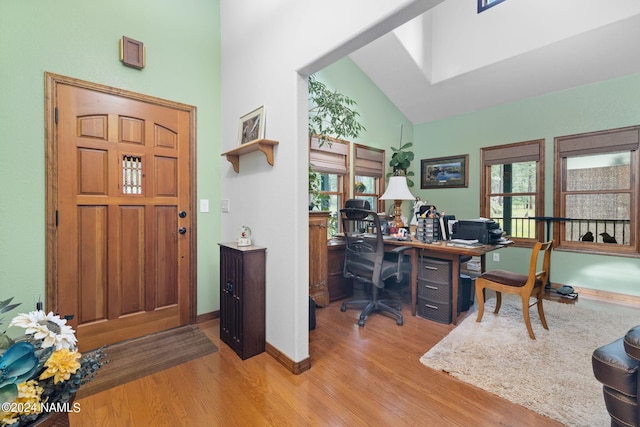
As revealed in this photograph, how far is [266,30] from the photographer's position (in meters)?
2.22

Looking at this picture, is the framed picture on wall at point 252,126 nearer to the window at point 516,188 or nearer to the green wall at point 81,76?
the green wall at point 81,76

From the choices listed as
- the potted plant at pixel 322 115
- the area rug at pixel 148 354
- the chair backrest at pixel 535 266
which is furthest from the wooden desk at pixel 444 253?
the area rug at pixel 148 354

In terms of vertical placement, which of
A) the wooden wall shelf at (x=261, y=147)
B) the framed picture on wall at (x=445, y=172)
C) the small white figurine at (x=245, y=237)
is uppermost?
the framed picture on wall at (x=445, y=172)

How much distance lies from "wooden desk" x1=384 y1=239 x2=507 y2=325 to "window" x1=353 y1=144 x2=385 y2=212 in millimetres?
1552

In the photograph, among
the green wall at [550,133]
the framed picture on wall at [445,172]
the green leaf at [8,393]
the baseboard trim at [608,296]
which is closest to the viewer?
the green leaf at [8,393]

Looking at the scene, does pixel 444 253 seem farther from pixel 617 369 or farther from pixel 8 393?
pixel 8 393

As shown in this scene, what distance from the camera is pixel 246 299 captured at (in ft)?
6.94

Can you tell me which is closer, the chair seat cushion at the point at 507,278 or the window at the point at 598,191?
the chair seat cushion at the point at 507,278

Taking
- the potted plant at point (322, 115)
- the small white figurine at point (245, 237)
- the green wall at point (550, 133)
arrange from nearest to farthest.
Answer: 1. the small white figurine at point (245, 237)
2. the potted plant at point (322, 115)
3. the green wall at point (550, 133)

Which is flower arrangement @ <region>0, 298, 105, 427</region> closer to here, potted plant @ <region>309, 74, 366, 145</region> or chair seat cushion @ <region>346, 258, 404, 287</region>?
chair seat cushion @ <region>346, 258, 404, 287</region>

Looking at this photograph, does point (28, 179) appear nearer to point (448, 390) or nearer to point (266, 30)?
point (266, 30)

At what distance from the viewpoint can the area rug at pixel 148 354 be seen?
6.06 feet

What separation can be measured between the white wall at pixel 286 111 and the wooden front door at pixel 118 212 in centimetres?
71

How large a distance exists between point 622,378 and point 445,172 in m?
4.11
